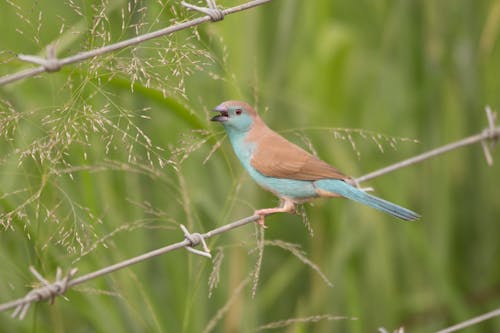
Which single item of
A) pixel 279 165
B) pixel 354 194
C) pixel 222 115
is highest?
pixel 222 115

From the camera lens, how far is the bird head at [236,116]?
283 cm

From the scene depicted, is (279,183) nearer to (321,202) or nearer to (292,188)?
(292,188)

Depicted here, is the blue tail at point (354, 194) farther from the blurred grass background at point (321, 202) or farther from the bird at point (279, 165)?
the blurred grass background at point (321, 202)

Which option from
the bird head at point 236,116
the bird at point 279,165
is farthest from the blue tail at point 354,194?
the bird head at point 236,116

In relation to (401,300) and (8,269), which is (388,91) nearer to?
(401,300)

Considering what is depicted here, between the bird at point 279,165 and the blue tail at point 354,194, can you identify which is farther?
the bird at point 279,165

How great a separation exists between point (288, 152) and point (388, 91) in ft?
3.71

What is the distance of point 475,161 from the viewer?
3807 millimetres

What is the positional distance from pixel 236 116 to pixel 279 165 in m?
0.20

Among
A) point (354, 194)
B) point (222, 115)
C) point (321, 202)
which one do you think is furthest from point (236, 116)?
point (321, 202)

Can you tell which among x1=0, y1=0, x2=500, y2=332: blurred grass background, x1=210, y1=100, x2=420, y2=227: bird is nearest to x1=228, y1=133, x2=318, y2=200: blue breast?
x1=210, y1=100, x2=420, y2=227: bird

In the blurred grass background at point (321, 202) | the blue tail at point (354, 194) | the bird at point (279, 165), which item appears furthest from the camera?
the blurred grass background at point (321, 202)

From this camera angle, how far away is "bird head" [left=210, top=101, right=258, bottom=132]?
9.29ft

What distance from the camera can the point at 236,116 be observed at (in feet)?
9.37
